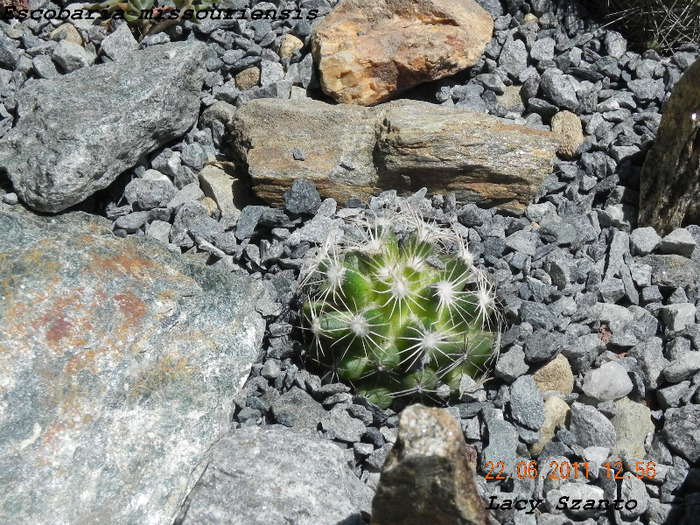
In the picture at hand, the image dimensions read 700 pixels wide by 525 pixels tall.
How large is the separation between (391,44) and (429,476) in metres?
2.80

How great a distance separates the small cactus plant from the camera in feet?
10.2

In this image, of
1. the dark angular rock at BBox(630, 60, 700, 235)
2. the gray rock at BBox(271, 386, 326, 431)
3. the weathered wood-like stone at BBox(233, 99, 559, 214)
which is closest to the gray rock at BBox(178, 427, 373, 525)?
the gray rock at BBox(271, 386, 326, 431)

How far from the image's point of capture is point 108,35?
4.64m

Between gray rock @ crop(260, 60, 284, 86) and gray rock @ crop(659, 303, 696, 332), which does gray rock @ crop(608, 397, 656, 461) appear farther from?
gray rock @ crop(260, 60, 284, 86)

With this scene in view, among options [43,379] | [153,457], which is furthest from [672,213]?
[43,379]

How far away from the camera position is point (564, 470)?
3123mm

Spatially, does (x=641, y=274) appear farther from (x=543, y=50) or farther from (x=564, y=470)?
(x=543, y=50)

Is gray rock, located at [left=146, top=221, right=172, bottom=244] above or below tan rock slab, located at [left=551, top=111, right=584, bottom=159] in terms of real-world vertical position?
below

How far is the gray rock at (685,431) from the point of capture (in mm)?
3098

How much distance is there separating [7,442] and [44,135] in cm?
150

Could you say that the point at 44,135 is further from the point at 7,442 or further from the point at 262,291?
the point at 7,442

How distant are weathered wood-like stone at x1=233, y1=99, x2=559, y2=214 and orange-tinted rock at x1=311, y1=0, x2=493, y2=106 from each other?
0.29 m

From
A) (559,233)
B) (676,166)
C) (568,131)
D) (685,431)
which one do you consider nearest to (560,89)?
(568,131)

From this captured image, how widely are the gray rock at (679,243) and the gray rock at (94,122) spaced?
7.87 ft
